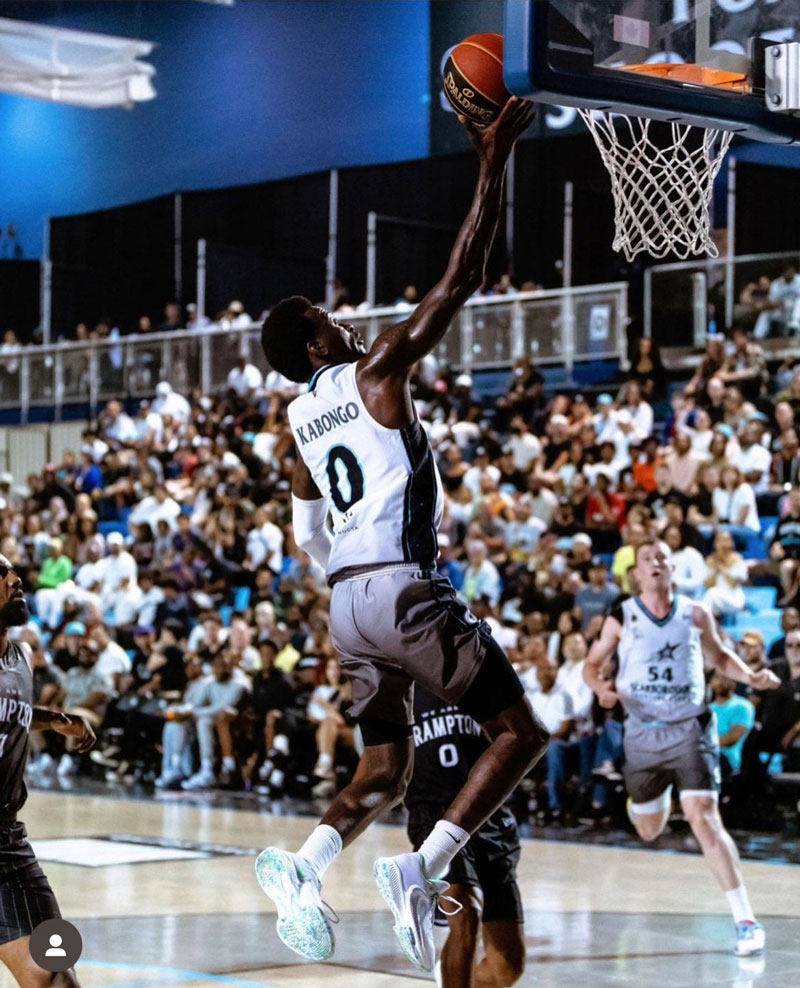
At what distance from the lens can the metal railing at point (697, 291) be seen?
54.0ft

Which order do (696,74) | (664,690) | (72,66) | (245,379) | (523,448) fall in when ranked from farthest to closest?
(72,66), (245,379), (523,448), (664,690), (696,74)

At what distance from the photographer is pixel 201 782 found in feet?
46.2

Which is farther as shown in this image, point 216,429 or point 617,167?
point 216,429

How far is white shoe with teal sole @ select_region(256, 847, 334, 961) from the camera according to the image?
14.0 feet

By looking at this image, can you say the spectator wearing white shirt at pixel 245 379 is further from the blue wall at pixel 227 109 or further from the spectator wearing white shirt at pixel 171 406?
the blue wall at pixel 227 109

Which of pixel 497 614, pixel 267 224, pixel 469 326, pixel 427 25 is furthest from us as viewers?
pixel 267 224

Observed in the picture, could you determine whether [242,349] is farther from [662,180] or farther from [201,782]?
[662,180]

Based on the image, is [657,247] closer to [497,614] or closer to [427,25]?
[497,614]

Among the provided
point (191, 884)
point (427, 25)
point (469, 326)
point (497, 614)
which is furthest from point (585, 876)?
point (427, 25)

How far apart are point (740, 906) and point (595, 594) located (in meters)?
5.45

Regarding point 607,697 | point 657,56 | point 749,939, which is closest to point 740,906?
point 749,939

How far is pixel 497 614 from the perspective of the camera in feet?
42.1

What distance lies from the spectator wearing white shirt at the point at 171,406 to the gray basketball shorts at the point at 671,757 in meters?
13.9

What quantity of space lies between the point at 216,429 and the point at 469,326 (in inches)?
136
